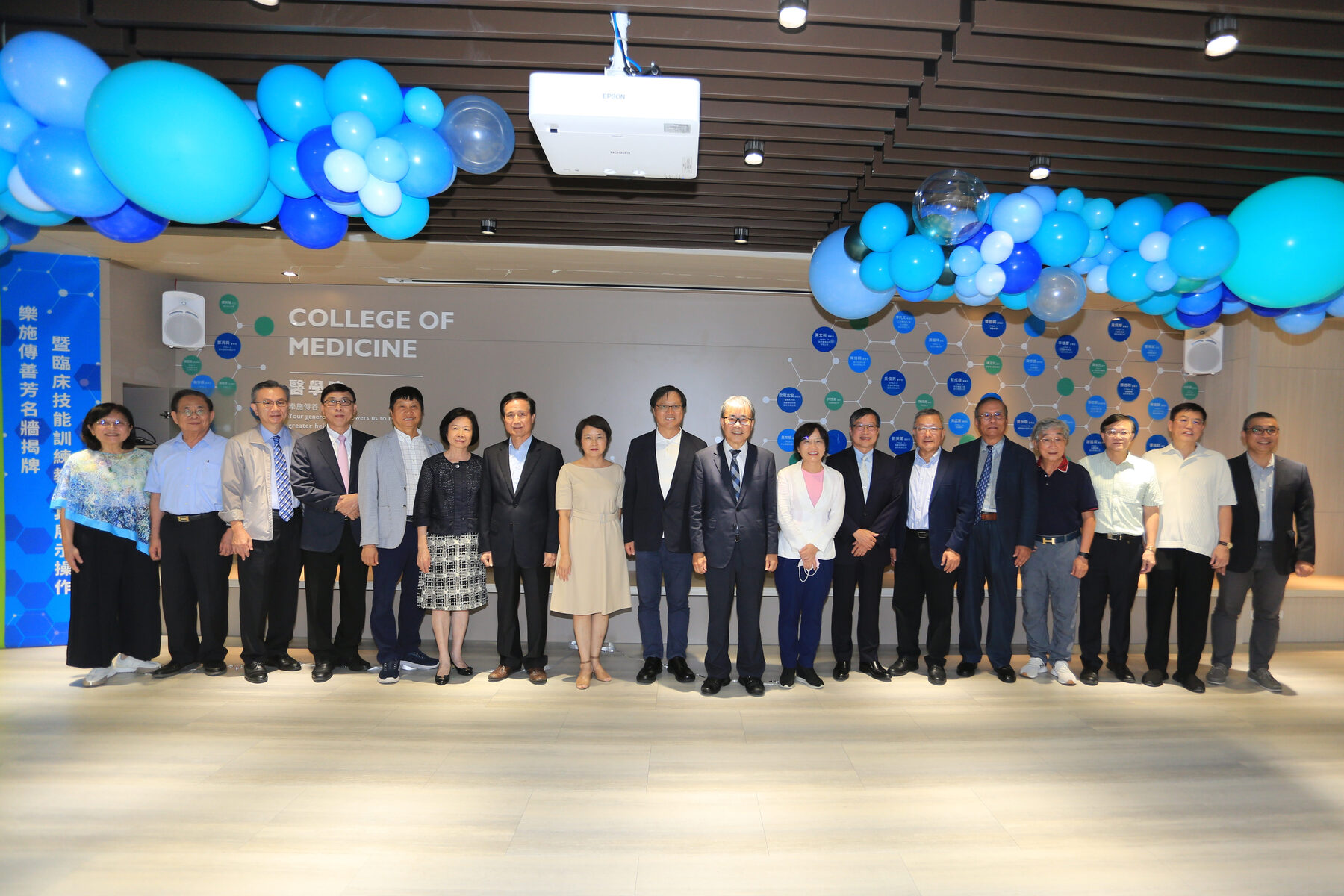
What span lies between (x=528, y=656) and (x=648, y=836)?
1.77 meters

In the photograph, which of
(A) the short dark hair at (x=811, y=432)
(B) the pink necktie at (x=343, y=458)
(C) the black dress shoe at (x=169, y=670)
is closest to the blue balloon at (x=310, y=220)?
(B) the pink necktie at (x=343, y=458)

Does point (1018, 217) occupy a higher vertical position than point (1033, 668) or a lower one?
higher

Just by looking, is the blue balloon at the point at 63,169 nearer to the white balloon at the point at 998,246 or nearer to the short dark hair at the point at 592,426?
the short dark hair at the point at 592,426

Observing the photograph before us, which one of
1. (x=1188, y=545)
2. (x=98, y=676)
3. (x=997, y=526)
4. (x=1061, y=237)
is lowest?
(x=98, y=676)

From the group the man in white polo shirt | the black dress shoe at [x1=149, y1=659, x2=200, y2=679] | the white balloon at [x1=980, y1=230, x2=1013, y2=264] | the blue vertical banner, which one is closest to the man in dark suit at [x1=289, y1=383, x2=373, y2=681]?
the black dress shoe at [x1=149, y1=659, x2=200, y2=679]

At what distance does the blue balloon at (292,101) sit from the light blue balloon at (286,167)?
0.16 feet

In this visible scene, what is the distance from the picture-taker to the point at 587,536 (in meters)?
3.83

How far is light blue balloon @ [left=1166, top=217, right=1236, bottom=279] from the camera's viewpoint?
10.0 feet

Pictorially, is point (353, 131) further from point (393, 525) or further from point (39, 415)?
point (39, 415)

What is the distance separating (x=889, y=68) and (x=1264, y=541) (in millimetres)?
3504

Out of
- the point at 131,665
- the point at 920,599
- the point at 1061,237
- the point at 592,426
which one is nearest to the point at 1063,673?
the point at 920,599

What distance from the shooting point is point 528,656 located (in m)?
3.95

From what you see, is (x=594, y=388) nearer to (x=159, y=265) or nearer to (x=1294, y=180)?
(x=159, y=265)

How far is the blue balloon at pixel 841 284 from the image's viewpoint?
12.0 ft
